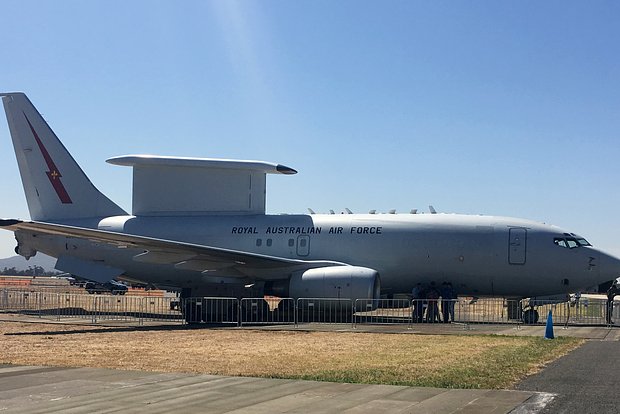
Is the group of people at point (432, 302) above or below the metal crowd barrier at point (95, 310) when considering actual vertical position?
above

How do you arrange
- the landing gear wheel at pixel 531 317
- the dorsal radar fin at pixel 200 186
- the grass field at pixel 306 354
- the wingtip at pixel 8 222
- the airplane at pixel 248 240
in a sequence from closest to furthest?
the grass field at pixel 306 354 → the wingtip at pixel 8 222 → the landing gear wheel at pixel 531 317 → the airplane at pixel 248 240 → the dorsal radar fin at pixel 200 186

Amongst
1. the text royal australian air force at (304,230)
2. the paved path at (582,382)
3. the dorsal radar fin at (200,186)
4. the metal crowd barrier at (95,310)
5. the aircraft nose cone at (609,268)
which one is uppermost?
the dorsal radar fin at (200,186)

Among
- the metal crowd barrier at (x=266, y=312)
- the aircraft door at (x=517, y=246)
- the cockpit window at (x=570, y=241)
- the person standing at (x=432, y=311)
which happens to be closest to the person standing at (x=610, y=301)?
the cockpit window at (x=570, y=241)

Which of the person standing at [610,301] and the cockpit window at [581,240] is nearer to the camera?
the person standing at [610,301]

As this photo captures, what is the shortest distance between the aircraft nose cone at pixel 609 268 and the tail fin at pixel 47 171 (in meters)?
21.8

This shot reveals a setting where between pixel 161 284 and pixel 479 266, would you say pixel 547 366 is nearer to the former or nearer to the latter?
pixel 479 266

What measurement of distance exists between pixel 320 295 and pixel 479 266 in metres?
6.01

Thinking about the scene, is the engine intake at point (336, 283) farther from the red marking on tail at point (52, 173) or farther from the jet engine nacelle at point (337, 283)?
the red marking on tail at point (52, 173)

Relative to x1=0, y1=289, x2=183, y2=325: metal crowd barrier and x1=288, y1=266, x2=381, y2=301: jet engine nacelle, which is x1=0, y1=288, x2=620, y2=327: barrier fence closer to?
x1=0, y1=289, x2=183, y2=325: metal crowd barrier

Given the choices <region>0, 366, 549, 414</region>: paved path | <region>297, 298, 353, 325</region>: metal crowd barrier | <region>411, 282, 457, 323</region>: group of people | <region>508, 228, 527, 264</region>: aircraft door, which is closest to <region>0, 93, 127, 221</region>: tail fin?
<region>297, 298, 353, 325</region>: metal crowd barrier

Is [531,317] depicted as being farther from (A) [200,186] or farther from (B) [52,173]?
(B) [52,173]

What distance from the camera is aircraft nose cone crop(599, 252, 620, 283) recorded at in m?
26.1

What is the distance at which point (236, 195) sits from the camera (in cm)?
3481

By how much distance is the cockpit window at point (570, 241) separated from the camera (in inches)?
1053
